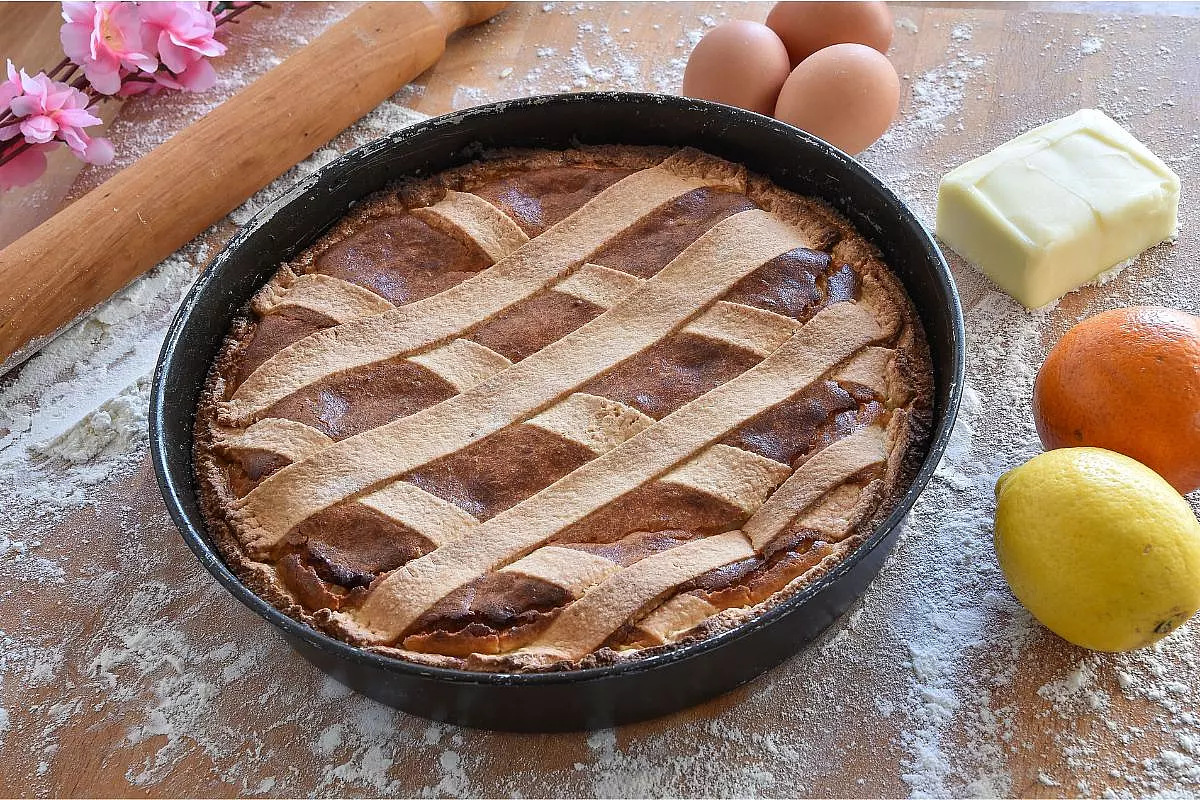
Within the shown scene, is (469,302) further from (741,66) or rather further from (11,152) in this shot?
(11,152)

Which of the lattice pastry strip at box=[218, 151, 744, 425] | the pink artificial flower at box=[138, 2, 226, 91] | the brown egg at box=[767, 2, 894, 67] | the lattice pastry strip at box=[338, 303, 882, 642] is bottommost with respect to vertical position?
the lattice pastry strip at box=[338, 303, 882, 642]

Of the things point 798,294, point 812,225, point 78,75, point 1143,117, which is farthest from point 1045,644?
point 78,75

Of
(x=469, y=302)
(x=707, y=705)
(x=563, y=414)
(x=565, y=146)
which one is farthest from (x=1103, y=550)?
(x=565, y=146)

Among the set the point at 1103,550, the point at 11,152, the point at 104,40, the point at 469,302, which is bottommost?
the point at 1103,550

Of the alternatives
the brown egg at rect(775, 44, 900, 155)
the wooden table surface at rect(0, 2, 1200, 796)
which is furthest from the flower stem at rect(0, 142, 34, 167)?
the brown egg at rect(775, 44, 900, 155)

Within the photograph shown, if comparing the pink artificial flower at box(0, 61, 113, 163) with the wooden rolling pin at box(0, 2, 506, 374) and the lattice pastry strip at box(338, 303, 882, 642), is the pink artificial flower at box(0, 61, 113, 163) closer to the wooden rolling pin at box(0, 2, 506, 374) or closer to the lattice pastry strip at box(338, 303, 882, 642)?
the wooden rolling pin at box(0, 2, 506, 374)

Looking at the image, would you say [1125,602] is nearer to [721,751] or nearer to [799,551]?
[799,551]
